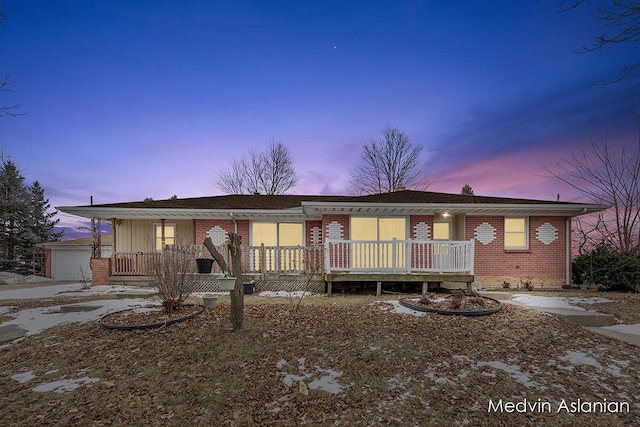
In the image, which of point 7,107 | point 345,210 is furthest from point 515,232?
point 7,107

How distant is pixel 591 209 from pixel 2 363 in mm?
15535

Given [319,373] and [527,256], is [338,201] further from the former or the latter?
[527,256]

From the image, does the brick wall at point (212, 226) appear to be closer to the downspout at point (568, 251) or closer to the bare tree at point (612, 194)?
the downspout at point (568, 251)

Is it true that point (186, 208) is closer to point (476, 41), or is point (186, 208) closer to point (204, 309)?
point (204, 309)

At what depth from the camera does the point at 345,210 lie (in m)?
9.77

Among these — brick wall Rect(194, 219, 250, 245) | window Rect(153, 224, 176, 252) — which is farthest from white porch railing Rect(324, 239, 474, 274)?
window Rect(153, 224, 176, 252)

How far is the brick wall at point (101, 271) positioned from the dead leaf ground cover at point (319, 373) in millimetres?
5998

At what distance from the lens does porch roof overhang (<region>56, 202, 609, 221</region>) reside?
9234 millimetres

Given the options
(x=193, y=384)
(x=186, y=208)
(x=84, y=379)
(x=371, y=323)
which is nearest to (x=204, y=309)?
(x=84, y=379)

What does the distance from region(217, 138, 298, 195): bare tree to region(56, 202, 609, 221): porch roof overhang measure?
42.0 feet

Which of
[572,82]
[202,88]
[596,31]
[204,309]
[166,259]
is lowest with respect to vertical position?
[204,309]

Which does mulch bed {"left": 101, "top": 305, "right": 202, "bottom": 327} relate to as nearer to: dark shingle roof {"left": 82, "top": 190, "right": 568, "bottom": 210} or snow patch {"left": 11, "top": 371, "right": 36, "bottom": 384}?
snow patch {"left": 11, "top": 371, "right": 36, "bottom": 384}

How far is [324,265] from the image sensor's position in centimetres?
880

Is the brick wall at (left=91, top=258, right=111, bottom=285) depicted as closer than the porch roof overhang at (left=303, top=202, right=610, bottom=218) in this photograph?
No
